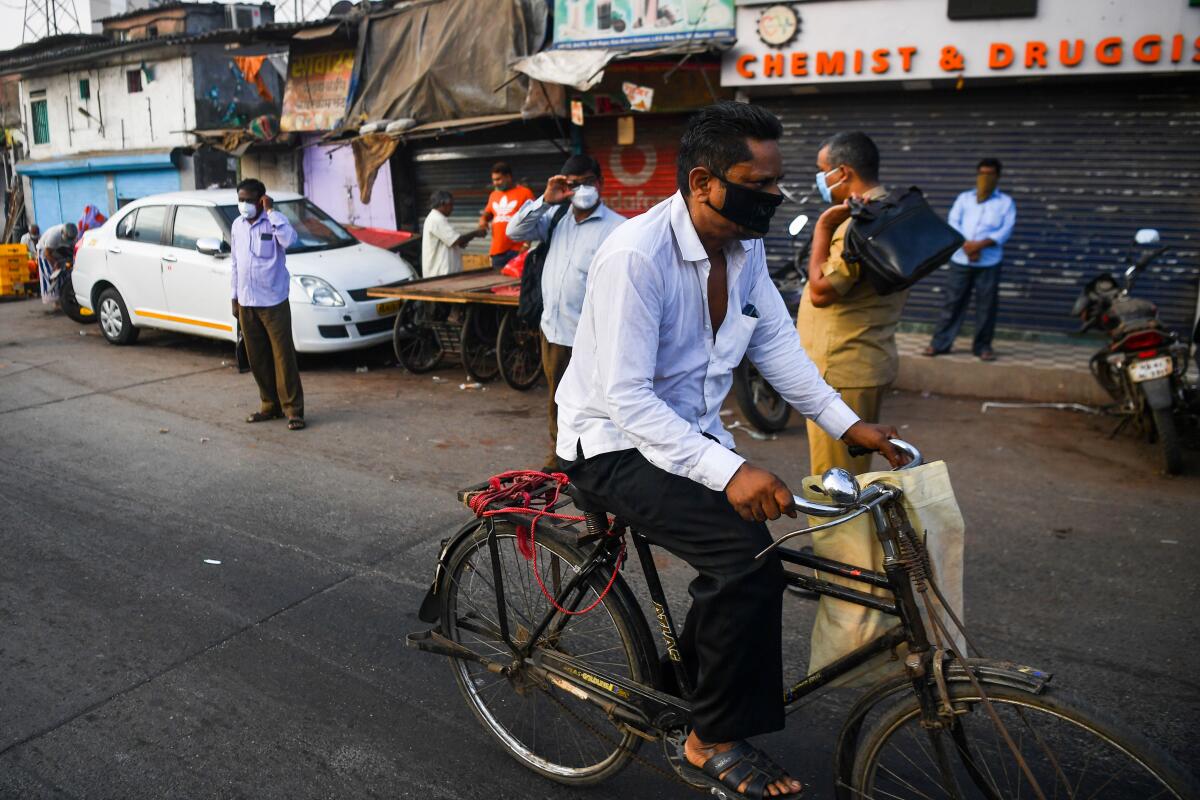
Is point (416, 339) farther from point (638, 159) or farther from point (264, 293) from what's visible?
point (638, 159)

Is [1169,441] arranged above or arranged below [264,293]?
below

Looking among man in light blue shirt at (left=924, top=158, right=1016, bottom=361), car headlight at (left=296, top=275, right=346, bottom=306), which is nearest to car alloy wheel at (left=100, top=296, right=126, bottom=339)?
car headlight at (left=296, top=275, right=346, bottom=306)

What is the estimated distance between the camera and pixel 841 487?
223 cm

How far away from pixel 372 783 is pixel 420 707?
46cm

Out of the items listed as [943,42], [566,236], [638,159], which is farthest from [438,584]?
[638,159]

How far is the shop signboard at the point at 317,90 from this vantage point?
15148 millimetres

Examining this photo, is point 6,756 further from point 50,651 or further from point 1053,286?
point 1053,286

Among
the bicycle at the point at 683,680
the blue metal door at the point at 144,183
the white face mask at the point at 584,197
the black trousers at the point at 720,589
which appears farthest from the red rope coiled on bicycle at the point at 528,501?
the blue metal door at the point at 144,183

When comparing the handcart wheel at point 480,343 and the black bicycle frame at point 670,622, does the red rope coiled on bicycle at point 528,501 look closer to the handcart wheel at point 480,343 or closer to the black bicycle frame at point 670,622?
the black bicycle frame at point 670,622

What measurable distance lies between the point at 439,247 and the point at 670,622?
8.62 m

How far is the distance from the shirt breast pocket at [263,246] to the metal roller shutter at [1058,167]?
6066mm

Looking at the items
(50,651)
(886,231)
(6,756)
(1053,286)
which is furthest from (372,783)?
(1053,286)

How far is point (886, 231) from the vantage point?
3.89m

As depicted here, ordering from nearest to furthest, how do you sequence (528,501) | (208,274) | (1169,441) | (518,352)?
1. (528,501)
2. (1169,441)
3. (518,352)
4. (208,274)
